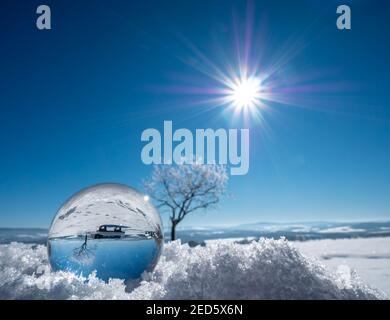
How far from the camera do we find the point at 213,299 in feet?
14.2

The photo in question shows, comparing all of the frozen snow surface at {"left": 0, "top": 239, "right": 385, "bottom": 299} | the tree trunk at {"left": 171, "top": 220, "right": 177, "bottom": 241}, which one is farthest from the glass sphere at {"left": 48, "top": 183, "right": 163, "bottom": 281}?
the tree trunk at {"left": 171, "top": 220, "right": 177, "bottom": 241}

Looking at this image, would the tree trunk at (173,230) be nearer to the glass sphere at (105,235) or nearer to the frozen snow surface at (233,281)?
the glass sphere at (105,235)

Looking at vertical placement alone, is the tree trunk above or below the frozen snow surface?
below

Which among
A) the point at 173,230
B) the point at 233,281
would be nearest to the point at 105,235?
the point at 233,281

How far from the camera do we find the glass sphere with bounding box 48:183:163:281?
5.29 metres

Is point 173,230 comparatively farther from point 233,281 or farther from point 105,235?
point 233,281

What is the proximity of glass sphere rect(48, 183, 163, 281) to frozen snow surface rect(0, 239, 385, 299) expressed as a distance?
1.15ft

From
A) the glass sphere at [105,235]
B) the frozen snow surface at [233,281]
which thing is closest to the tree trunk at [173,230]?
the glass sphere at [105,235]

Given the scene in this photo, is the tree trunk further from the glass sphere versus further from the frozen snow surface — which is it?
the frozen snow surface

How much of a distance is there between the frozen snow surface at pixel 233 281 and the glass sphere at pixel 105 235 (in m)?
0.35

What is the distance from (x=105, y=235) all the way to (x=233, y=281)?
1.99 metres

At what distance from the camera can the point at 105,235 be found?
535 cm
